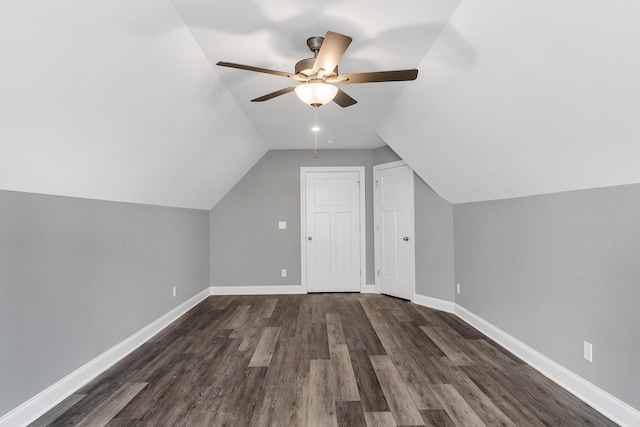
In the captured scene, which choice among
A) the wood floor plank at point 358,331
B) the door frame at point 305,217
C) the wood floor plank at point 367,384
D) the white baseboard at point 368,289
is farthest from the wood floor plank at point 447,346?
the door frame at point 305,217

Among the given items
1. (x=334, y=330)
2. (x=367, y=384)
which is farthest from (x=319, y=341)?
(x=367, y=384)

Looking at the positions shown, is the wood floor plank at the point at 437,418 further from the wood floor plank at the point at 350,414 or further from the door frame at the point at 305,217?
the door frame at the point at 305,217

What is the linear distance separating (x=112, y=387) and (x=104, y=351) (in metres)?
0.39

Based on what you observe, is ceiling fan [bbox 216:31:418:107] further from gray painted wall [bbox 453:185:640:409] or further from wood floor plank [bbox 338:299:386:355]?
wood floor plank [bbox 338:299:386:355]

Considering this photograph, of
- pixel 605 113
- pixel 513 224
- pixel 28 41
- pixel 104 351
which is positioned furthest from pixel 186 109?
pixel 513 224

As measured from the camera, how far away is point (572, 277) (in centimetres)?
238

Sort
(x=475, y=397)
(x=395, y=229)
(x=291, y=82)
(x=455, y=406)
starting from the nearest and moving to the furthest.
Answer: (x=455, y=406)
(x=475, y=397)
(x=291, y=82)
(x=395, y=229)

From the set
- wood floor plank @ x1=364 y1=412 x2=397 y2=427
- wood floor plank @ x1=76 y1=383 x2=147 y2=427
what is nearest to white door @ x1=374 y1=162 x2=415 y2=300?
wood floor plank @ x1=364 y1=412 x2=397 y2=427

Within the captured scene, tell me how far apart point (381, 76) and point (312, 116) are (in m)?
1.84

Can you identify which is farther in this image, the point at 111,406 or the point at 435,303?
the point at 435,303

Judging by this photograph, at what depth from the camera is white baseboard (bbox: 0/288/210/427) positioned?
6.30 feet

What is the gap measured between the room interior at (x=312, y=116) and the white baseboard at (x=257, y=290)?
5.32 ft

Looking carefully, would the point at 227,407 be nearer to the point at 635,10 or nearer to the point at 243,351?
the point at 243,351

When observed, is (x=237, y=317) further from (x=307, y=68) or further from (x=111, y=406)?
(x=307, y=68)
